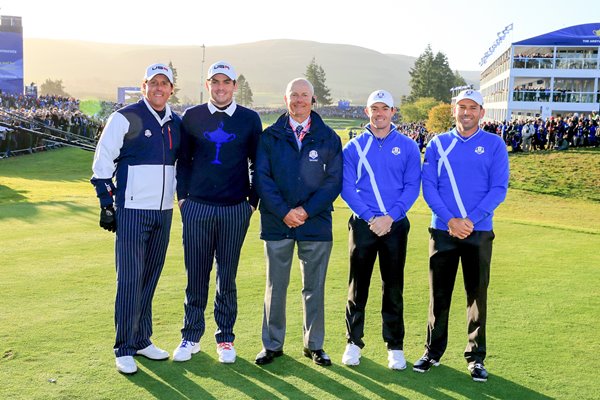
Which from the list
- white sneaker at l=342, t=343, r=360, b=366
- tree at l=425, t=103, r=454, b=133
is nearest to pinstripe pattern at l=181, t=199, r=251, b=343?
white sneaker at l=342, t=343, r=360, b=366

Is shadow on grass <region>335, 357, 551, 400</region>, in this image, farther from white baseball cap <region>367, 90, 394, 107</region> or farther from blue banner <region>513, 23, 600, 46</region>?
blue banner <region>513, 23, 600, 46</region>

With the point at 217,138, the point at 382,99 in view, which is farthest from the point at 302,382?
the point at 382,99

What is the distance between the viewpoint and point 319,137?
4801mm

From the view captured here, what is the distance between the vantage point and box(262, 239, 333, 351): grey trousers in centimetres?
488

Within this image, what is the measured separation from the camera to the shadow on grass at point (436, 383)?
4125 mm

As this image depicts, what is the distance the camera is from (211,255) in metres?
5.05

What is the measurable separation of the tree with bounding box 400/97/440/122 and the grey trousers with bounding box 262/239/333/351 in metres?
86.7

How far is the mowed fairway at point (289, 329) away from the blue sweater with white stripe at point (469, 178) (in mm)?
1134

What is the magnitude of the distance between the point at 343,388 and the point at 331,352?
2.37 ft

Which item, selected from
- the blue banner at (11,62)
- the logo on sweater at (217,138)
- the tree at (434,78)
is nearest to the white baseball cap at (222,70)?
the logo on sweater at (217,138)

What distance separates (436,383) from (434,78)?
11271cm

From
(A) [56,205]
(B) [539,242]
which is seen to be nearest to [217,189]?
(B) [539,242]

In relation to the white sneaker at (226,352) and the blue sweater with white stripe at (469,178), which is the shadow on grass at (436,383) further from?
the blue sweater with white stripe at (469,178)

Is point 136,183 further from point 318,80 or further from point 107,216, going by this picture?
point 318,80
